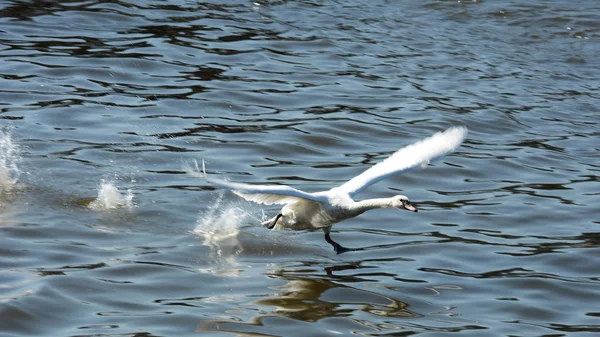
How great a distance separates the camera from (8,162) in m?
11.2

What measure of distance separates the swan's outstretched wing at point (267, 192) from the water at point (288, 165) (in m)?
0.61

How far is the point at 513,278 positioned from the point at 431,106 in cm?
599

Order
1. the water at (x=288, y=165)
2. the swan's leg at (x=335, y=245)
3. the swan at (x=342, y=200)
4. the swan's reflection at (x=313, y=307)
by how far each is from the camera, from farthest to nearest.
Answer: the swan's leg at (x=335, y=245) < the swan at (x=342, y=200) < the water at (x=288, y=165) < the swan's reflection at (x=313, y=307)

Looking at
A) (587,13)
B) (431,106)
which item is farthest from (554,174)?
(587,13)

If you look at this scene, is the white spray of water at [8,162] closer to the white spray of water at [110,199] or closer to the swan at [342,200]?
the white spray of water at [110,199]

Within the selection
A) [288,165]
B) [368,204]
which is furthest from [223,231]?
[288,165]

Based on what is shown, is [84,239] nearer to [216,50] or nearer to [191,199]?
[191,199]

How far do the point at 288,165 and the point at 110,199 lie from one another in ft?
7.64

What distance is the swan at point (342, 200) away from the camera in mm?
9094

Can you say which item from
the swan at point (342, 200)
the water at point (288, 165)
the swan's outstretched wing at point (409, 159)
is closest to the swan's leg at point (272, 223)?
the swan at point (342, 200)

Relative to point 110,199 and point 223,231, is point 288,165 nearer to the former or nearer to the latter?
point 223,231

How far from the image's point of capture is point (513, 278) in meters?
9.10

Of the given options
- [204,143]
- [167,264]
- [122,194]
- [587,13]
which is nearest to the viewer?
[167,264]

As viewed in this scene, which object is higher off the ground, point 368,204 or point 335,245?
point 368,204
